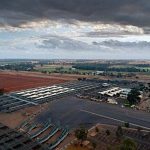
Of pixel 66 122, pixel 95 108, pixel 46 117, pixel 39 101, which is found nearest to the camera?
pixel 66 122

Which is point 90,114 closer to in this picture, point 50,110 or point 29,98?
point 50,110

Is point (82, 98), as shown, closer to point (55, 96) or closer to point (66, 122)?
point (55, 96)

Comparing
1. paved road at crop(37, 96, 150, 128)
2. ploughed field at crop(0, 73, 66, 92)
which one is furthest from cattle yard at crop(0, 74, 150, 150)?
ploughed field at crop(0, 73, 66, 92)

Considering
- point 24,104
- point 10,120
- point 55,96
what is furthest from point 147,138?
point 55,96

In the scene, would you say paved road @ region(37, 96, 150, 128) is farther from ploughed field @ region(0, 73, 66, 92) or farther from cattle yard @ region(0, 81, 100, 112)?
ploughed field @ region(0, 73, 66, 92)

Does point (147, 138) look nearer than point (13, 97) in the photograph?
Yes

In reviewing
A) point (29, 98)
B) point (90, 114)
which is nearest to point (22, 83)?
point (29, 98)

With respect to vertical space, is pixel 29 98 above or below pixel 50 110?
above

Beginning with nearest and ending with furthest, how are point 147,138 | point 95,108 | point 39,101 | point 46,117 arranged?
point 147,138 → point 46,117 → point 95,108 → point 39,101
